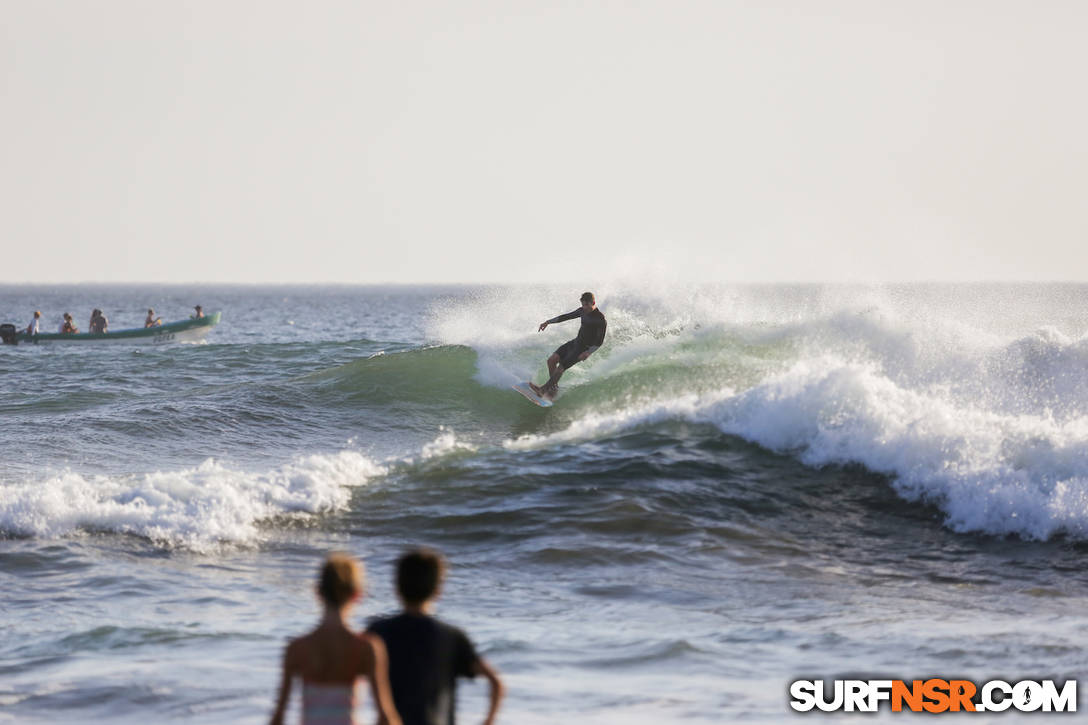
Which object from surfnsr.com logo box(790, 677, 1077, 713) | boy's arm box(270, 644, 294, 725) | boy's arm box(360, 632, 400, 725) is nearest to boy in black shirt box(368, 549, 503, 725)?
boy's arm box(360, 632, 400, 725)

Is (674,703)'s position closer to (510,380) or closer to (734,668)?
(734,668)

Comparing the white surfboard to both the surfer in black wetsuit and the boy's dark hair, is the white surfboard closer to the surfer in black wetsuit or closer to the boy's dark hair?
the surfer in black wetsuit

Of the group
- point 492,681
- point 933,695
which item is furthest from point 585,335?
point 492,681

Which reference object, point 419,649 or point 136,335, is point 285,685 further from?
point 136,335

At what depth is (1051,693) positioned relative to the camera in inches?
Result: 276

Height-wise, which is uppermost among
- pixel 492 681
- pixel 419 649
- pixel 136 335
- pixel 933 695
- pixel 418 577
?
pixel 136 335

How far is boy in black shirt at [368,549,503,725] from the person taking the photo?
4211 millimetres

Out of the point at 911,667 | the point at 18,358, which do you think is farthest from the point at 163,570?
the point at 18,358

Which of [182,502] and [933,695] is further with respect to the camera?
[182,502]

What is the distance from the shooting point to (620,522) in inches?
467

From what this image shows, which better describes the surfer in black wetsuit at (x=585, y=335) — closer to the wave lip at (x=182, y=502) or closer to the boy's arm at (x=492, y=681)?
the wave lip at (x=182, y=502)

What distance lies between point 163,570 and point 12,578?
135 cm

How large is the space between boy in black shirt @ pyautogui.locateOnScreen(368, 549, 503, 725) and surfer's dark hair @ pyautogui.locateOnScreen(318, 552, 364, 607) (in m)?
0.25

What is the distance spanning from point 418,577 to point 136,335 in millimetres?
39680
